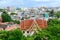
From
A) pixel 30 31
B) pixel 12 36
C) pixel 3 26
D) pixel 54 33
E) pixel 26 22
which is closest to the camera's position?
pixel 12 36

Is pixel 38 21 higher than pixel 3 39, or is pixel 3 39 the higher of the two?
→ pixel 3 39

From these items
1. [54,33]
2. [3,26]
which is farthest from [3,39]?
[3,26]

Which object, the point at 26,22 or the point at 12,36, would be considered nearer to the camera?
the point at 12,36

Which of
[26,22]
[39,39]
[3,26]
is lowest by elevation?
[3,26]

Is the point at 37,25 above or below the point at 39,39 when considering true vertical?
below

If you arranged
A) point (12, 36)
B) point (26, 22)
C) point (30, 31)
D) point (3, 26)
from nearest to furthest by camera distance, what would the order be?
point (12, 36) < point (30, 31) < point (26, 22) < point (3, 26)

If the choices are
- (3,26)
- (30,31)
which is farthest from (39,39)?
(3,26)

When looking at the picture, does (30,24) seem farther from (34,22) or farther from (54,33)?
(54,33)

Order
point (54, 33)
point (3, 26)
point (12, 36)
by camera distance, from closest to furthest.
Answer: point (12, 36), point (54, 33), point (3, 26)

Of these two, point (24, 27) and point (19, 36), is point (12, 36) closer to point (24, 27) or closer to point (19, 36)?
point (19, 36)
